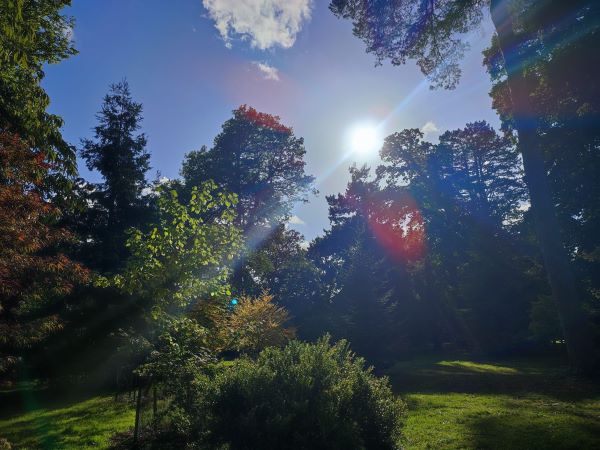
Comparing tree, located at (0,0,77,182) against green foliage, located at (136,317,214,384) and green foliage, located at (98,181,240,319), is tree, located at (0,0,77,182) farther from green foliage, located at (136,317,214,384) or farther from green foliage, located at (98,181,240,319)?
green foliage, located at (136,317,214,384)

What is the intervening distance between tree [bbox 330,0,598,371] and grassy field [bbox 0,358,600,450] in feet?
8.03

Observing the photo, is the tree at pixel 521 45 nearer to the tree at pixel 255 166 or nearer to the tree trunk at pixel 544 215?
the tree trunk at pixel 544 215

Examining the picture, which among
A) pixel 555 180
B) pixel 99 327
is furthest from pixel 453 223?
pixel 99 327

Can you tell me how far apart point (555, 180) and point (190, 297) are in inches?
771

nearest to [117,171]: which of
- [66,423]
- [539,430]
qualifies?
[66,423]

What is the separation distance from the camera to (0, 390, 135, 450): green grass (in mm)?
8297

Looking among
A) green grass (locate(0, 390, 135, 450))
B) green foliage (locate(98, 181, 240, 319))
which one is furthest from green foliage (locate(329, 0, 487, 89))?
green grass (locate(0, 390, 135, 450))

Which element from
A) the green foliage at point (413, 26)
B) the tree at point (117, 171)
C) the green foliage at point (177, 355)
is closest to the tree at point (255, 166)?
the tree at point (117, 171)

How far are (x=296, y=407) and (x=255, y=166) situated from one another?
25552 millimetres

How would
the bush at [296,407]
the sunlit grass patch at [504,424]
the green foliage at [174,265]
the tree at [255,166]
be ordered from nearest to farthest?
the bush at [296,407] < the sunlit grass patch at [504,424] < the green foliage at [174,265] < the tree at [255,166]

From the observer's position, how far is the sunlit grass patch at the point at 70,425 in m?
8.25

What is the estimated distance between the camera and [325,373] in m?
6.12

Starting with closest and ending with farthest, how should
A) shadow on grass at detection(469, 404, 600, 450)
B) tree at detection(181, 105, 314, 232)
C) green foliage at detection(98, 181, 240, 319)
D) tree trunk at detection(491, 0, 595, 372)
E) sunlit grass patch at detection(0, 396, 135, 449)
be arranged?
1. shadow on grass at detection(469, 404, 600, 450)
2. green foliage at detection(98, 181, 240, 319)
3. sunlit grass patch at detection(0, 396, 135, 449)
4. tree trunk at detection(491, 0, 595, 372)
5. tree at detection(181, 105, 314, 232)

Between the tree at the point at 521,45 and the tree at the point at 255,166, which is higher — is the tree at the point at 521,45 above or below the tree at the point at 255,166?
below
